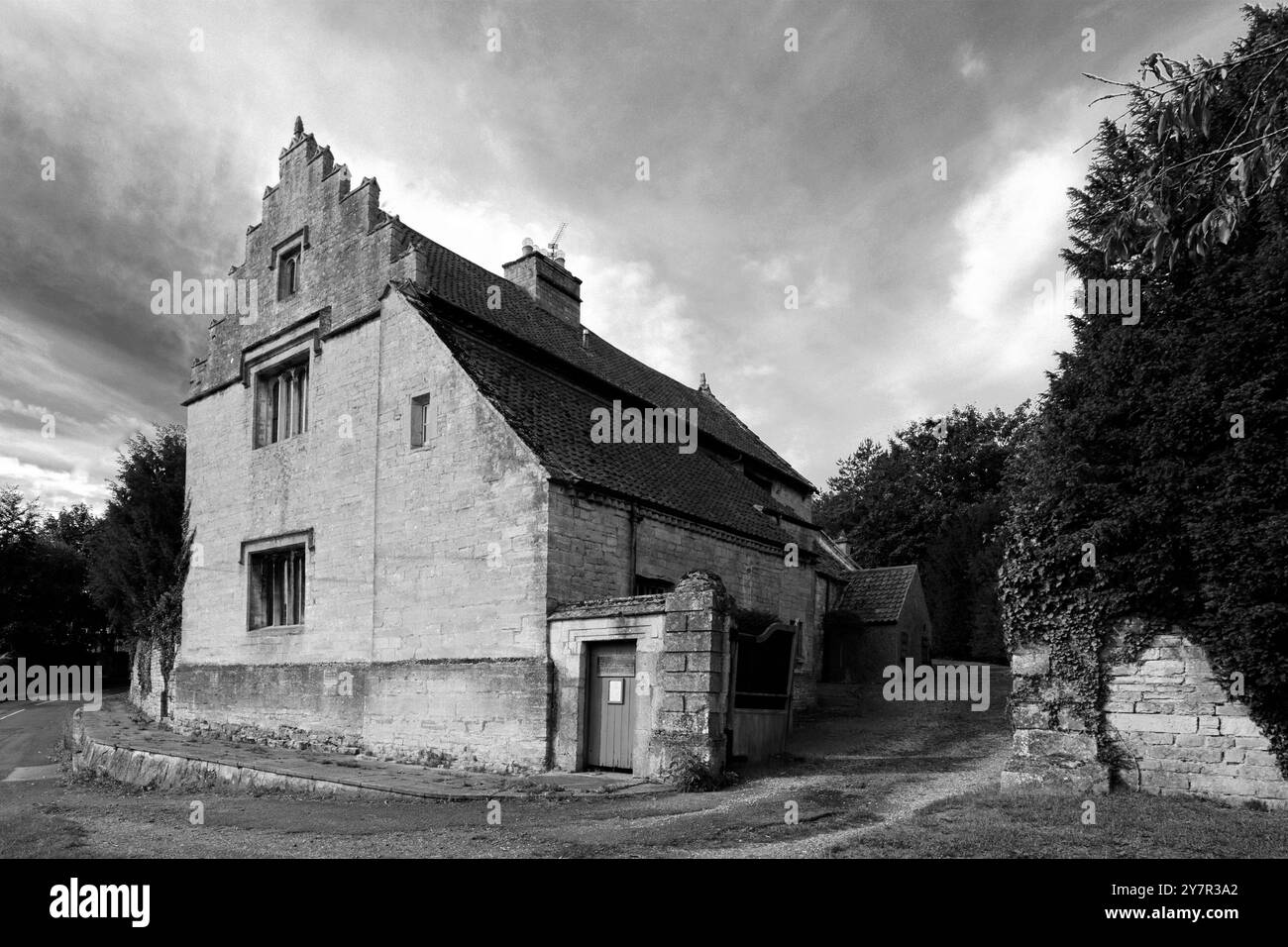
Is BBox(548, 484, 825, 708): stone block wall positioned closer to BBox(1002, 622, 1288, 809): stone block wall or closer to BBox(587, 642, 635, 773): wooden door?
BBox(587, 642, 635, 773): wooden door

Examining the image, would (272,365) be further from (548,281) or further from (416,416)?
(548,281)

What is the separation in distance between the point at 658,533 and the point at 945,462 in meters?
38.5

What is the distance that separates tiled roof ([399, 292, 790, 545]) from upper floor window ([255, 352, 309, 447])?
15.9ft

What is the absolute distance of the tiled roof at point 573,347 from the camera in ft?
64.2

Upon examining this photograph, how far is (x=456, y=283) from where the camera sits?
778 inches

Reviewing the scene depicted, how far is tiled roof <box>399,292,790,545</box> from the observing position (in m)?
16.1

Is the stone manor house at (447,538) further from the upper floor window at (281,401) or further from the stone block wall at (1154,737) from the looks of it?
the stone block wall at (1154,737)

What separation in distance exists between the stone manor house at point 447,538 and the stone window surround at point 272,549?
6 cm

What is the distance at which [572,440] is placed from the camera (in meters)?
17.2

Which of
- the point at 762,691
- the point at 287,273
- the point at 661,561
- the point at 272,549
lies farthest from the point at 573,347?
the point at 762,691

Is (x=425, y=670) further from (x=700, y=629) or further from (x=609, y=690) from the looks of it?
(x=700, y=629)

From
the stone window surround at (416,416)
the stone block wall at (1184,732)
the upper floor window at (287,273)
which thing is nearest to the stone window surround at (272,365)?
the upper floor window at (287,273)

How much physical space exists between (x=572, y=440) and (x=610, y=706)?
558 cm

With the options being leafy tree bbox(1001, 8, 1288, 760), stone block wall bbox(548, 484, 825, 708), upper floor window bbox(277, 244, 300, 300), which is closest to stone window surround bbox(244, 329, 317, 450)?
upper floor window bbox(277, 244, 300, 300)
